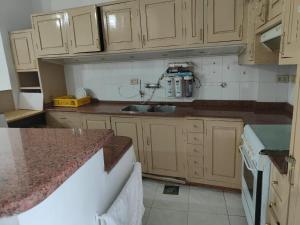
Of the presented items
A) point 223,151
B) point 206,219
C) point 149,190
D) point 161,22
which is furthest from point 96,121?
point 206,219

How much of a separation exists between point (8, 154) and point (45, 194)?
332 mm

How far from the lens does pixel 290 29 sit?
103 centimetres

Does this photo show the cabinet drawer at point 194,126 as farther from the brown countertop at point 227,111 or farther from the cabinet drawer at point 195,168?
the cabinet drawer at point 195,168

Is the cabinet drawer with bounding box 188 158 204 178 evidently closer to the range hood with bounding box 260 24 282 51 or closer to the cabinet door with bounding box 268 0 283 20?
the range hood with bounding box 260 24 282 51

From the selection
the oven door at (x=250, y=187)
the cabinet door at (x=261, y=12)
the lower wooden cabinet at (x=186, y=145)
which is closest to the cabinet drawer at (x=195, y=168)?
the lower wooden cabinet at (x=186, y=145)

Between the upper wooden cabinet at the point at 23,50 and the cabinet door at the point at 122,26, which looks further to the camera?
the upper wooden cabinet at the point at 23,50

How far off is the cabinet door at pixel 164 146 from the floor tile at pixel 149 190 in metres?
0.14

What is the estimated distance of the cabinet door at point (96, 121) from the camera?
258 centimetres

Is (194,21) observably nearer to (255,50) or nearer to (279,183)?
(255,50)

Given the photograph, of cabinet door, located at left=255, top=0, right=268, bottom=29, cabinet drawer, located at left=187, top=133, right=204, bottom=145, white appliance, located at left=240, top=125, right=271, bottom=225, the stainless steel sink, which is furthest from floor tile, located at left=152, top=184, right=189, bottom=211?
cabinet door, located at left=255, top=0, right=268, bottom=29

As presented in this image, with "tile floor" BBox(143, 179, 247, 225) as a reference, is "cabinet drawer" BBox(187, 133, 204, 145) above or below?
above

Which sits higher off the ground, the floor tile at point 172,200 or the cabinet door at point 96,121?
the cabinet door at point 96,121

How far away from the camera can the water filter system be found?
2512 mm

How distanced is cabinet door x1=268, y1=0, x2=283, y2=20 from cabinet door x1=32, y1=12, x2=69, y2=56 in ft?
7.40
